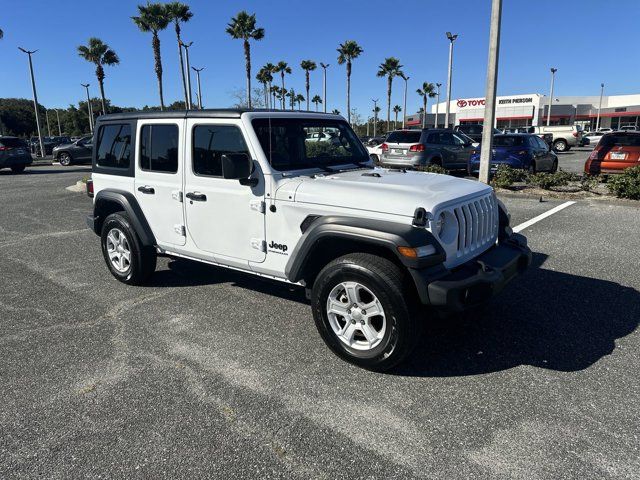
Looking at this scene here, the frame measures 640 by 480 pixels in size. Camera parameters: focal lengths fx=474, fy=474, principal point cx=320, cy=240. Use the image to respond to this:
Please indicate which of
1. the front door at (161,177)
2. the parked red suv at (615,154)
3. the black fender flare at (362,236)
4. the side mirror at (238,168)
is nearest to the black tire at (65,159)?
the front door at (161,177)

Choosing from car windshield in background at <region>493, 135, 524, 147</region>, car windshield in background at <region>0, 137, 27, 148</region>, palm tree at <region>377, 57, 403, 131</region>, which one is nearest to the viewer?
car windshield in background at <region>493, 135, 524, 147</region>

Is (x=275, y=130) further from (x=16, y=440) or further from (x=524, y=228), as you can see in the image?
(x=524, y=228)

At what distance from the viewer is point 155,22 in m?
35.3

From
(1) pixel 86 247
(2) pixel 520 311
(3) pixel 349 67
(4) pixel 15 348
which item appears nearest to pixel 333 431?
(2) pixel 520 311

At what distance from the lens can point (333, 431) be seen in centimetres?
281

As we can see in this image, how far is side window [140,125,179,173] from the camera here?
4.64 metres

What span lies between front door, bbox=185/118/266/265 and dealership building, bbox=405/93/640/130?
2585 inches

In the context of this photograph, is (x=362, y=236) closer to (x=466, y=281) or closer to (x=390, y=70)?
(x=466, y=281)

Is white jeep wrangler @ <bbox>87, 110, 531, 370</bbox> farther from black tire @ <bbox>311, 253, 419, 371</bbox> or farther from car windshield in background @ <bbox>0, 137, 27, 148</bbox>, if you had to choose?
car windshield in background @ <bbox>0, 137, 27, 148</bbox>

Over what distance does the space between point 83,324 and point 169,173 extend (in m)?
1.63

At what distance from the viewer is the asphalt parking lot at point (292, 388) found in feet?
8.45

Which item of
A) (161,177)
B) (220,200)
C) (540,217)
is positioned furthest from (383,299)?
(540,217)

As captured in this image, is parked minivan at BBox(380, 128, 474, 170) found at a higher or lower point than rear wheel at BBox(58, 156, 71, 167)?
higher

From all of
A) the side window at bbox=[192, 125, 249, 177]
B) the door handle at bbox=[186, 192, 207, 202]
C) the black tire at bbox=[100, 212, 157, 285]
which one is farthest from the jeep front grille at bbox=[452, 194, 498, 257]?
the black tire at bbox=[100, 212, 157, 285]
